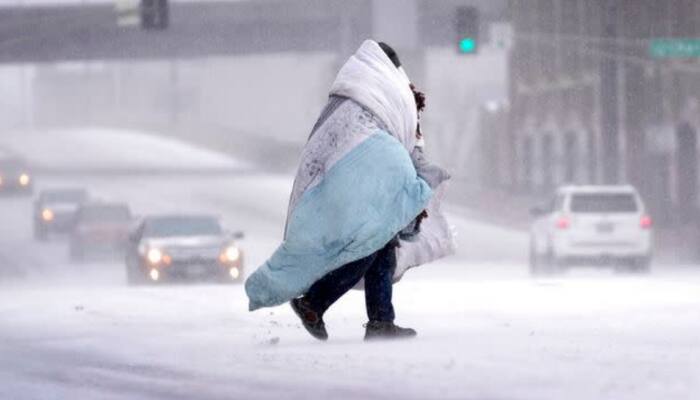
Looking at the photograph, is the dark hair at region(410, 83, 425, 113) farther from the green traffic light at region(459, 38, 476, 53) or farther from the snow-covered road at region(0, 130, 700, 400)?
the green traffic light at region(459, 38, 476, 53)

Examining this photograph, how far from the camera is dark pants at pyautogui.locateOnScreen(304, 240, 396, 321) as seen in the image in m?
10.8

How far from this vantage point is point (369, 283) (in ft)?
36.0

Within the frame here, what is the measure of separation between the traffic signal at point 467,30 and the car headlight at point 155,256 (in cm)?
1859

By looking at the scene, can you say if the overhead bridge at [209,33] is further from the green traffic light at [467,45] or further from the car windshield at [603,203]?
the car windshield at [603,203]

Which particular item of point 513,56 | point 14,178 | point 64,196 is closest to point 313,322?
point 64,196

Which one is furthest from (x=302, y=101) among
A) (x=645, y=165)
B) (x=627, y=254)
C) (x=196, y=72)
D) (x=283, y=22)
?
(x=627, y=254)

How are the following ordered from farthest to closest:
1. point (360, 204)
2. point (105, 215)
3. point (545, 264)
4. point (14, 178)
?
point (14, 178) < point (105, 215) < point (545, 264) < point (360, 204)

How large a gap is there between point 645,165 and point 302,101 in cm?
10734

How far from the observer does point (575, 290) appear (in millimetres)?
15867

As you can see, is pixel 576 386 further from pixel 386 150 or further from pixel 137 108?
pixel 137 108

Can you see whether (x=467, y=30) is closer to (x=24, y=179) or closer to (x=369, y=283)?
(x=24, y=179)

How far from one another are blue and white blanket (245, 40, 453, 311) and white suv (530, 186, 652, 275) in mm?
22355

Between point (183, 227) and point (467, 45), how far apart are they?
56.3ft

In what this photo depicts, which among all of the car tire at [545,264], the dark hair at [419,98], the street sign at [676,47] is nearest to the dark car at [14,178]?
the street sign at [676,47]
